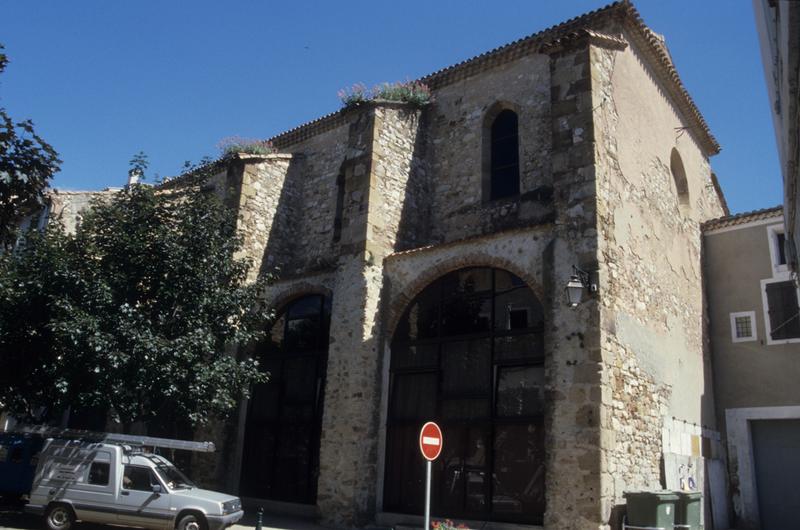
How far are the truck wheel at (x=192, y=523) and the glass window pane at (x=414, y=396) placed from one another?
3.87m

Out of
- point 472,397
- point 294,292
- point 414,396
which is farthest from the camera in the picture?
point 294,292

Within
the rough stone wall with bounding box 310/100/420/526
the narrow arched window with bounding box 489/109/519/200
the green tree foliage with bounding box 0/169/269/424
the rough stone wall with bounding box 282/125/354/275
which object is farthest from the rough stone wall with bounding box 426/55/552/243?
the green tree foliage with bounding box 0/169/269/424

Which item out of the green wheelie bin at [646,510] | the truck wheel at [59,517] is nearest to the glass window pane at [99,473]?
the truck wheel at [59,517]

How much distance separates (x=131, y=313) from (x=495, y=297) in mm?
6421

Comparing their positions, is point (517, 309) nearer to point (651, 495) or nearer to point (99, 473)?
point (651, 495)

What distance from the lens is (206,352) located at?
11.7 meters

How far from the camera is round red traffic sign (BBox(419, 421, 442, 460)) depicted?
25.8ft

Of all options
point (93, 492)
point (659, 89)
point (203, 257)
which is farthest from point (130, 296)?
point (659, 89)

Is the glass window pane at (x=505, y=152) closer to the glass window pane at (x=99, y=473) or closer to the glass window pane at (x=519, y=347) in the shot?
the glass window pane at (x=519, y=347)

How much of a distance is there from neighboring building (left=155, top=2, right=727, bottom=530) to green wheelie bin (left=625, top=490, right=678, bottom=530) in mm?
196

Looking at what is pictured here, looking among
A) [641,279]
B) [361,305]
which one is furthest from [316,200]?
[641,279]

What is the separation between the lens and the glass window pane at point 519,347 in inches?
428

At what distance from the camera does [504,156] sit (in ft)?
45.8

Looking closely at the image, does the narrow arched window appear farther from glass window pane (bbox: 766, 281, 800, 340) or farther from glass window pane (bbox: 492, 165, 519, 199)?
glass window pane (bbox: 766, 281, 800, 340)
